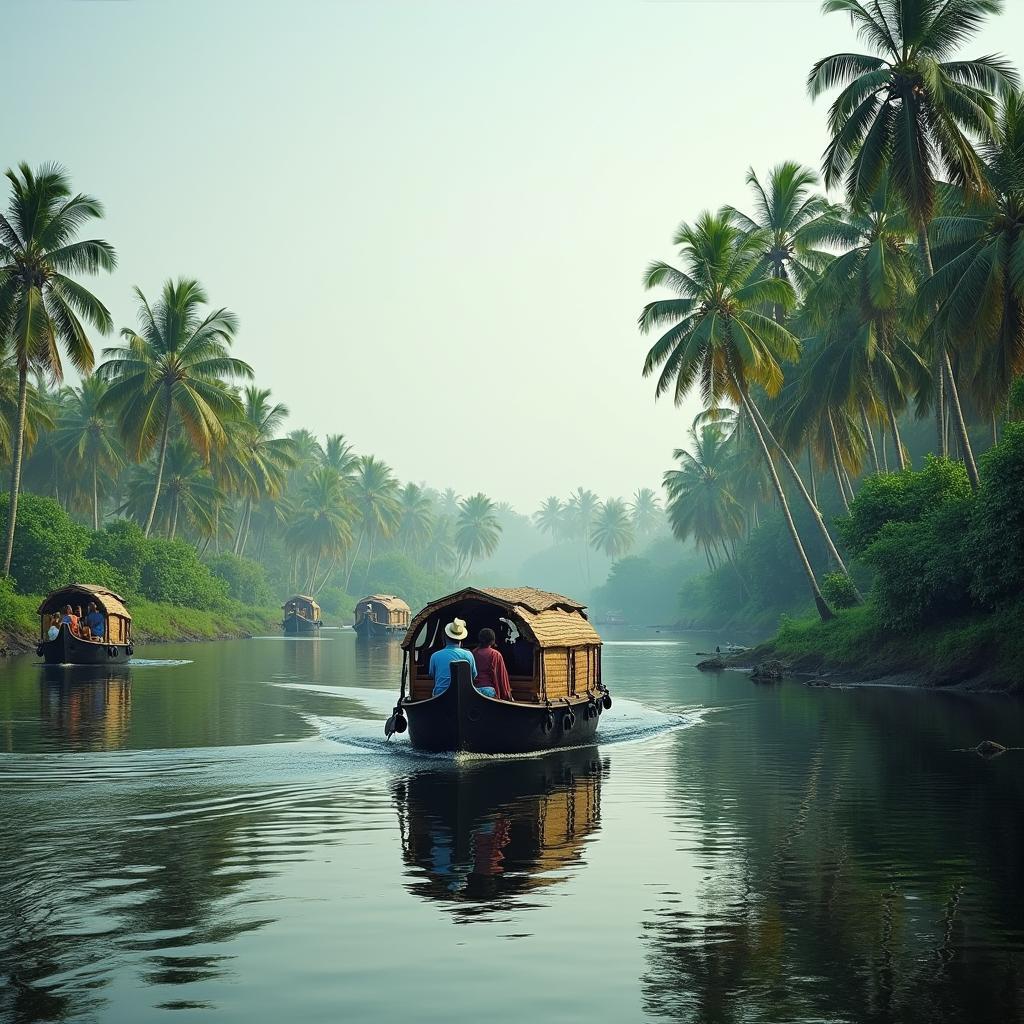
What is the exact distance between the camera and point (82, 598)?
41688 mm

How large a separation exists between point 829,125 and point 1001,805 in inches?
936

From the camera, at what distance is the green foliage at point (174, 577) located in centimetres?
6216

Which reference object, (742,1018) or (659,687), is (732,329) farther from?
(742,1018)

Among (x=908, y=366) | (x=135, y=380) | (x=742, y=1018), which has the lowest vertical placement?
(x=742, y=1018)

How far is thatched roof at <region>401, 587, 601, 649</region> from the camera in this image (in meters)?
19.8

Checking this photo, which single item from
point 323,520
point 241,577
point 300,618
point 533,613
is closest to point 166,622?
point 300,618

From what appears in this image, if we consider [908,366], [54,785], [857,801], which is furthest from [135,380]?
[857,801]

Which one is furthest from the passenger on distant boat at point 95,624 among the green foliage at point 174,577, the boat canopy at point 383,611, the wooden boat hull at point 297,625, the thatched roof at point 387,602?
the wooden boat hull at point 297,625

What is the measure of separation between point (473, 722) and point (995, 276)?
18566 millimetres

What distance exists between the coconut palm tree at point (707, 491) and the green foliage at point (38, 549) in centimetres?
4862

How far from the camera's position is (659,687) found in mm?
33750

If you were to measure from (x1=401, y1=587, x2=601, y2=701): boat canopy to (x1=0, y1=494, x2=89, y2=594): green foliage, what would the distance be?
32.7 m

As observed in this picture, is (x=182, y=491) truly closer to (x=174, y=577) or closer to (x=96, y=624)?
(x=174, y=577)

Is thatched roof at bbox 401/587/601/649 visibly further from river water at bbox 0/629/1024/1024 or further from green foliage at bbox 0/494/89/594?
green foliage at bbox 0/494/89/594
